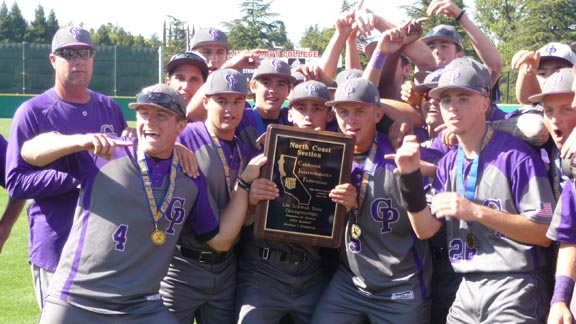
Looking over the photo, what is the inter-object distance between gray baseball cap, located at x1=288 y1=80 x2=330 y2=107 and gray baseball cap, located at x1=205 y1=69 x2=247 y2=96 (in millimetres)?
466

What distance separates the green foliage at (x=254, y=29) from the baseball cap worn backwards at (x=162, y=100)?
57.7m

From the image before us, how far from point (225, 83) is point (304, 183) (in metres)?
1.09

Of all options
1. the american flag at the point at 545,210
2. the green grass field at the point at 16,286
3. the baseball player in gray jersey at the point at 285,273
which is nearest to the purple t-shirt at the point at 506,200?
the american flag at the point at 545,210

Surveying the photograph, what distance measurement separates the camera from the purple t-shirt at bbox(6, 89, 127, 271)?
6000 mm

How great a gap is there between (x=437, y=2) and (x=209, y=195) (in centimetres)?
312

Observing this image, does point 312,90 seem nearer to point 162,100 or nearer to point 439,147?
point 439,147

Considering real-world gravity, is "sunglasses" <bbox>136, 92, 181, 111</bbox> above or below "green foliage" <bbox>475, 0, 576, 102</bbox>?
below

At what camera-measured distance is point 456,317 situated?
5984 mm

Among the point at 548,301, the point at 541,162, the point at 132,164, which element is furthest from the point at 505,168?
the point at 132,164

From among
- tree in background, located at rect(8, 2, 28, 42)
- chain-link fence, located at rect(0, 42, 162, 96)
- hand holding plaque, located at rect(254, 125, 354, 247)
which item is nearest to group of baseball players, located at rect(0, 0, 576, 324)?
hand holding plaque, located at rect(254, 125, 354, 247)

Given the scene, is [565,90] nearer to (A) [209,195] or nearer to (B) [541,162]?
(B) [541,162]

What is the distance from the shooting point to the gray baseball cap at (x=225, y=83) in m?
6.55

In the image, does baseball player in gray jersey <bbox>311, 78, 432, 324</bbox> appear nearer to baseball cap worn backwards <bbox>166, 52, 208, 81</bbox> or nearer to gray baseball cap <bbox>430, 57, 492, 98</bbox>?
gray baseball cap <bbox>430, 57, 492, 98</bbox>

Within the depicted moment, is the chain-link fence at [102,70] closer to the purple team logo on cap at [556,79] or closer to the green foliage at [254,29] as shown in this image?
the green foliage at [254,29]
